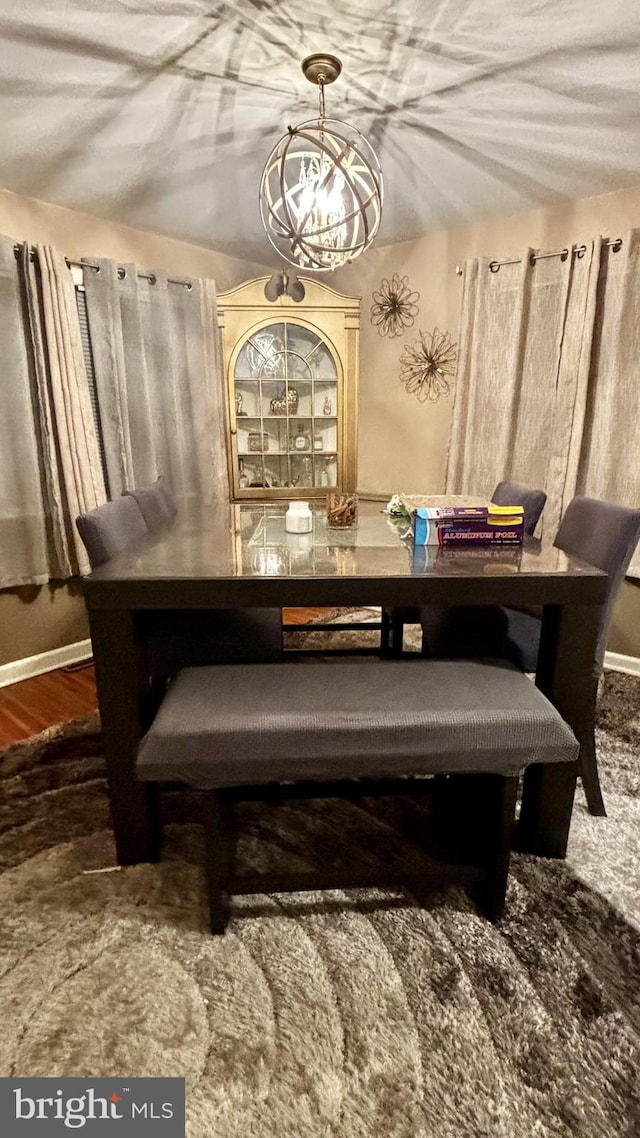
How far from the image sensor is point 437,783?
148 cm

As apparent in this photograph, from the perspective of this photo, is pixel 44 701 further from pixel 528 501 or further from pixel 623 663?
pixel 623 663

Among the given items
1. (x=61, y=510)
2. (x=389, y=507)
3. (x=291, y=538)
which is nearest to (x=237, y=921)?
(x=291, y=538)

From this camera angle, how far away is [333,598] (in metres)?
1.27

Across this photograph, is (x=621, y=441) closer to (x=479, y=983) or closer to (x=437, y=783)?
(x=437, y=783)

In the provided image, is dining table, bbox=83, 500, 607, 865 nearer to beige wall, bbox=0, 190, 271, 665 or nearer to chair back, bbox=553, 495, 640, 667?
Answer: chair back, bbox=553, 495, 640, 667

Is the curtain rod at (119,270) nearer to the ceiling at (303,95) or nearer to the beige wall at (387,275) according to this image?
the beige wall at (387,275)

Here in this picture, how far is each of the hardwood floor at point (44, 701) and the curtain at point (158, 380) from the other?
A: 94cm

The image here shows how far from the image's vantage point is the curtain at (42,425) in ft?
7.65

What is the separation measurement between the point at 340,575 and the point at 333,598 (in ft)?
0.19

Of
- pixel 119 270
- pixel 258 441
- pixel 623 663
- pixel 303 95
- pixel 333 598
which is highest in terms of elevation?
pixel 303 95

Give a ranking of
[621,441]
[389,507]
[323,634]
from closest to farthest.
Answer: [389,507] → [621,441] → [323,634]

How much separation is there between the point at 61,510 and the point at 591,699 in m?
2.34

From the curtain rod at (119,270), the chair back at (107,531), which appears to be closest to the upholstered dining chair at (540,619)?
the chair back at (107,531)

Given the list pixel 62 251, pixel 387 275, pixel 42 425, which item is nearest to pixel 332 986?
pixel 42 425
